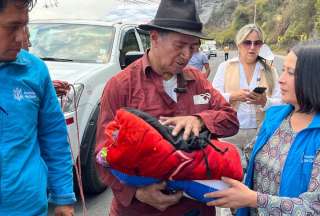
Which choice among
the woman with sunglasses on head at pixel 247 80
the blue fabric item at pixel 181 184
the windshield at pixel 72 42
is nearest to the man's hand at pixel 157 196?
the blue fabric item at pixel 181 184

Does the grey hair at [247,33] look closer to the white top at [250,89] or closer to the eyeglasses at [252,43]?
the eyeglasses at [252,43]

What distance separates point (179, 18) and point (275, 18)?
80.7 metres

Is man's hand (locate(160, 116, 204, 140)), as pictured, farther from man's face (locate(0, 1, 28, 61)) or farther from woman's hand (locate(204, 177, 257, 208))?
man's face (locate(0, 1, 28, 61))

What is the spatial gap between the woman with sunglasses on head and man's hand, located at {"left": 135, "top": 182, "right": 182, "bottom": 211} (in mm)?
2138

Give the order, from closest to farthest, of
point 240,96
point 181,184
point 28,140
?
point 181,184 → point 28,140 → point 240,96

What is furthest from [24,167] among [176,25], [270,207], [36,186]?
[270,207]

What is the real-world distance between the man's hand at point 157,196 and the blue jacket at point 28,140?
0.52m

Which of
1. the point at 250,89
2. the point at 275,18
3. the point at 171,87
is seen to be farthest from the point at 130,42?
the point at 275,18

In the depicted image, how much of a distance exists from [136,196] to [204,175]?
402 millimetres

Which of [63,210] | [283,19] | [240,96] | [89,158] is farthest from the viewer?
[283,19]

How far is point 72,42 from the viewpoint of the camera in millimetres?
6641

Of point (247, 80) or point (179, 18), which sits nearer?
point (179, 18)

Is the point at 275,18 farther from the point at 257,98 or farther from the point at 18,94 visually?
the point at 18,94

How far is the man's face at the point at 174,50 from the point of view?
241 cm
